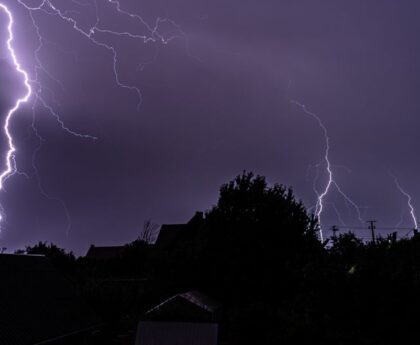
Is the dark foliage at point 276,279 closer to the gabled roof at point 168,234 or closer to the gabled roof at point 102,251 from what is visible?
the gabled roof at point 168,234

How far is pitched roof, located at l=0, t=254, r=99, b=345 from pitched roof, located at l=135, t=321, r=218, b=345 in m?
2.60

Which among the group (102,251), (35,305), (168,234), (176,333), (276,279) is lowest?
(176,333)

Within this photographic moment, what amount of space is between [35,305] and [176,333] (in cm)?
489

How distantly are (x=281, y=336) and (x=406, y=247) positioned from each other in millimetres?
5736

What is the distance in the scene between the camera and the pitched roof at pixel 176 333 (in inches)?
443

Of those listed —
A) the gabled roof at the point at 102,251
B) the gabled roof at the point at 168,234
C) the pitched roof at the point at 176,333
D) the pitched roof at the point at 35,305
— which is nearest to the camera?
the pitched roof at the point at 35,305

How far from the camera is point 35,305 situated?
12.1m

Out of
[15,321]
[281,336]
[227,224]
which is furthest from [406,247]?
[15,321]

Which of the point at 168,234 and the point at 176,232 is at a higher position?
the point at 176,232

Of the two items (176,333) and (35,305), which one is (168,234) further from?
(176,333)

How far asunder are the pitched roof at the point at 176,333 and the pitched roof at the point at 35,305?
8.53 feet

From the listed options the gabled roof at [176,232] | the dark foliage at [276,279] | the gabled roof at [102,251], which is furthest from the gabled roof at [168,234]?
the dark foliage at [276,279]

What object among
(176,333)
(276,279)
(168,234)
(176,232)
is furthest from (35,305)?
(168,234)

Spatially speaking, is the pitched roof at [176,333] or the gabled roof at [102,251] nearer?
the pitched roof at [176,333]
